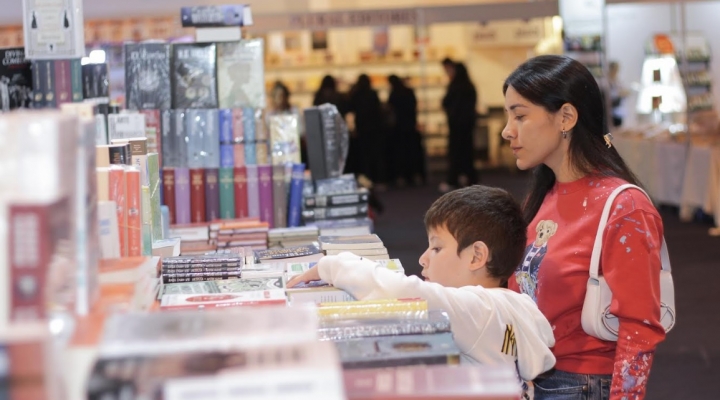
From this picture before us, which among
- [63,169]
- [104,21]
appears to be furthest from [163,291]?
[104,21]

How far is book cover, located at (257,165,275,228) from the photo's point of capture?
4742mm

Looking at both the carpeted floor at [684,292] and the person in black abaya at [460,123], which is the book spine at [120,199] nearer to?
the carpeted floor at [684,292]

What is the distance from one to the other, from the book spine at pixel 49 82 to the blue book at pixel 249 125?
3.23ft

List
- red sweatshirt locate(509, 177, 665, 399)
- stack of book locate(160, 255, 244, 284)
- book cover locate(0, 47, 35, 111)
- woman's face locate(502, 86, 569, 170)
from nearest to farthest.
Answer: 1. red sweatshirt locate(509, 177, 665, 399)
2. stack of book locate(160, 255, 244, 284)
3. woman's face locate(502, 86, 569, 170)
4. book cover locate(0, 47, 35, 111)

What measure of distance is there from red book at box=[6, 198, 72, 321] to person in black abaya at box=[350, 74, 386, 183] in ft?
38.8

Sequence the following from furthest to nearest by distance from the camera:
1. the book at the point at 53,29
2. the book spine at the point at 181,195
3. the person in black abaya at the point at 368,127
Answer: the person in black abaya at the point at 368,127
the book spine at the point at 181,195
the book at the point at 53,29

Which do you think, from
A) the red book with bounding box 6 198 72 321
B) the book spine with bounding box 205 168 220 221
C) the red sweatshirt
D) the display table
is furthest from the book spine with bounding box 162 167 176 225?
the display table

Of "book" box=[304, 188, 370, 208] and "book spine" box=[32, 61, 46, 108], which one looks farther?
"book" box=[304, 188, 370, 208]

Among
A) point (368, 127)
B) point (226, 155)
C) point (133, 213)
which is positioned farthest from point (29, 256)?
point (368, 127)

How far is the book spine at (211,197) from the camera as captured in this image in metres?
4.71

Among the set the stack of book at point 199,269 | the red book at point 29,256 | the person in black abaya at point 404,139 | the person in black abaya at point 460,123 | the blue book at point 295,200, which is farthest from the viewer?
the person in black abaya at point 404,139

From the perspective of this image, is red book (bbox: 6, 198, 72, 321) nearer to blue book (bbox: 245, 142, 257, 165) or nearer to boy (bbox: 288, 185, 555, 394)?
boy (bbox: 288, 185, 555, 394)

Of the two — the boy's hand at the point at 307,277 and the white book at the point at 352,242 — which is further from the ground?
the boy's hand at the point at 307,277

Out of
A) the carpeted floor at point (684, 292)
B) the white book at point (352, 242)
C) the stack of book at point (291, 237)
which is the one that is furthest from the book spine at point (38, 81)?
the carpeted floor at point (684, 292)
